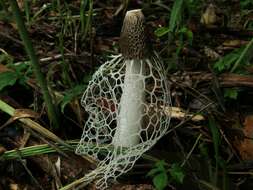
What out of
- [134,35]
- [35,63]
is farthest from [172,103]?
[35,63]

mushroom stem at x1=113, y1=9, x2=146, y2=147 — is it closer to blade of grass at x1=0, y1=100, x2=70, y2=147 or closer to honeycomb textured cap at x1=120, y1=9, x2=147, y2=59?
honeycomb textured cap at x1=120, y1=9, x2=147, y2=59

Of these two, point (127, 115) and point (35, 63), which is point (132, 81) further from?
point (35, 63)

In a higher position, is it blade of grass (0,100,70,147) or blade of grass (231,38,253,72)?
blade of grass (231,38,253,72)

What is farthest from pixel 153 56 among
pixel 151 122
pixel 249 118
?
pixel 249 118

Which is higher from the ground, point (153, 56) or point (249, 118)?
point (153, 56)

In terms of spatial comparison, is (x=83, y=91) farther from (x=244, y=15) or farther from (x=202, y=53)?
(x=244, y=15)

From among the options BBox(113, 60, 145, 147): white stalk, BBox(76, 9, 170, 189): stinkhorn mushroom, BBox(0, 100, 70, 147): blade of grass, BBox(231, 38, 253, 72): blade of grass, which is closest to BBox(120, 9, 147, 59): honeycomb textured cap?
BBox(76, 9, 170, 189): stinkhorn mushroom
